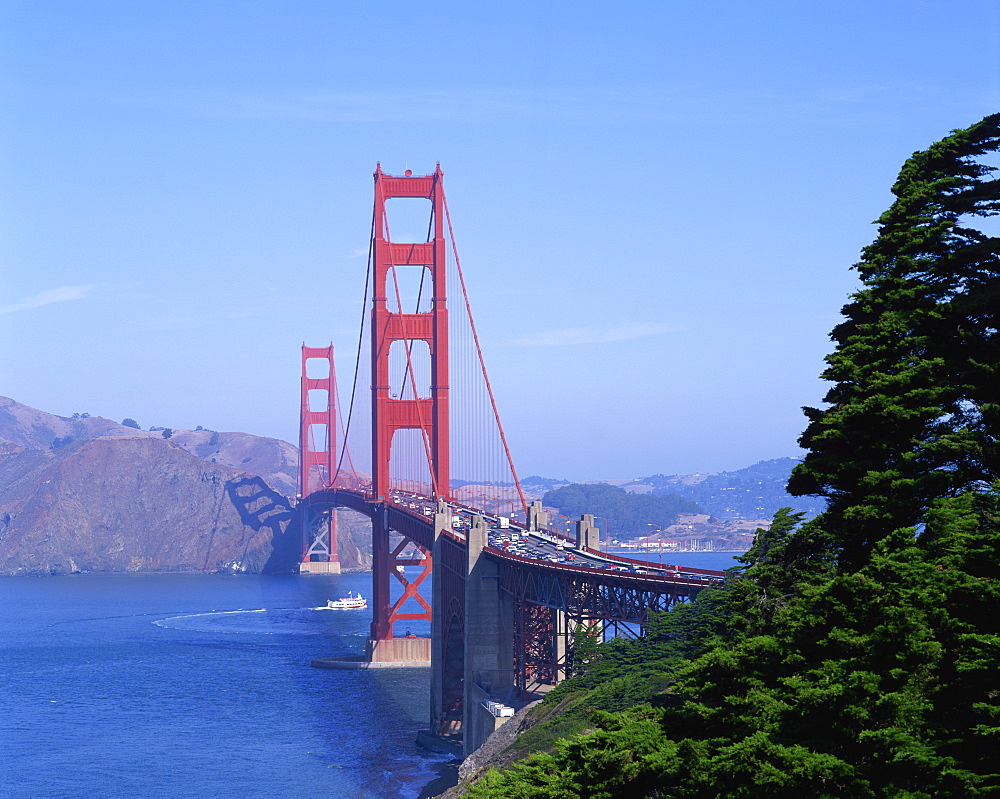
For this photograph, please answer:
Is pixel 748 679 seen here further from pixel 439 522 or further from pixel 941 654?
pixel 439 522

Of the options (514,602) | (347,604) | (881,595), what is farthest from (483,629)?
(347,604)

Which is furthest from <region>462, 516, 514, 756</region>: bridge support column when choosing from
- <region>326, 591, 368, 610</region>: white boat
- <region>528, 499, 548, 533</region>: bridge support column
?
<region>326, 591, 368, 610</region>: white boat

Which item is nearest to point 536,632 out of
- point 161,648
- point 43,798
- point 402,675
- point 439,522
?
point 439,522

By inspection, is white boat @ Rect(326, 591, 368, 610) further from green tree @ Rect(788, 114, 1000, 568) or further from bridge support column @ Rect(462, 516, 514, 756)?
green tree @ Rect(788, 114, 1000, 568)

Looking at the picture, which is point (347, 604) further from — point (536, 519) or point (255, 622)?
point (536, 519)

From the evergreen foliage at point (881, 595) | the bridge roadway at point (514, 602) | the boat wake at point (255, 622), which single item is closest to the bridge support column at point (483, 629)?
the bridge roadway at point (514, 602)

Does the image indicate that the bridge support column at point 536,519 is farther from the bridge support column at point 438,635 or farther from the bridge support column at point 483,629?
the bridge support column at point 483,629
